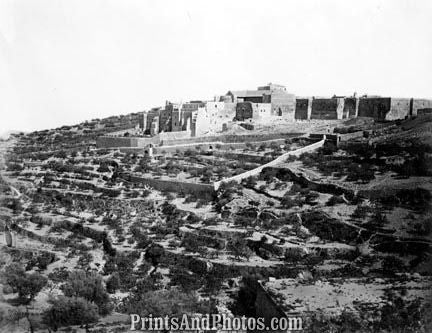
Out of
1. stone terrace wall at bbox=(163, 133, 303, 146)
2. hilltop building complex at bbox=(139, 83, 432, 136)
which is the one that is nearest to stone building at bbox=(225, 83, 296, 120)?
hilltop building complex at bbox=(139, 83, 432, 136)

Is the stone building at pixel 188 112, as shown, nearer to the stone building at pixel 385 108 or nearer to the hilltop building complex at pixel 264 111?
the hilltop building complex at pixel 264 111

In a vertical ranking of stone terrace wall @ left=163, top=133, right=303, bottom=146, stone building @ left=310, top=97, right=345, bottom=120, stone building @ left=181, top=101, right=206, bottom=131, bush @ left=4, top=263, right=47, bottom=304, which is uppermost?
stone building @ left=310, top=97, right=345, bottom=120

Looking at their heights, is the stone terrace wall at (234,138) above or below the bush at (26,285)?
above

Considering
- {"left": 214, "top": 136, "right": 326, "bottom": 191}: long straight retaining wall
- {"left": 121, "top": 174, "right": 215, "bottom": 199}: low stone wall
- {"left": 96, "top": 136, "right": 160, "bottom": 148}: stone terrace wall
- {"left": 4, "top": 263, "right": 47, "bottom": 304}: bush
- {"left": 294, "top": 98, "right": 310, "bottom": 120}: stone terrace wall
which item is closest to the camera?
{"left": 4, "top": 263, "right": 47, "bottom": 304}: bush

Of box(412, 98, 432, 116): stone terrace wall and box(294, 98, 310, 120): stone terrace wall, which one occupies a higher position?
box(412, 98, 432, 116): stone terrace wall

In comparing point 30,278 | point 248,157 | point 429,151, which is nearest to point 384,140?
point 429,151

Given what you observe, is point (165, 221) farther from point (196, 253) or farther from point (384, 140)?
point (384, 140)

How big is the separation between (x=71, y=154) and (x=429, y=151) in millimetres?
23687

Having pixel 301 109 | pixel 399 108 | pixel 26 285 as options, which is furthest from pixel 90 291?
pixel 301 109

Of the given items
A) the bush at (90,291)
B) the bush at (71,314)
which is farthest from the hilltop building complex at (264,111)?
the bush at (71,314)

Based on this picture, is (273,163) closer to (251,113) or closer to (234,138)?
(234,138)

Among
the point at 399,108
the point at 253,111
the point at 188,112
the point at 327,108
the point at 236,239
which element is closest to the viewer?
the point at 236,239

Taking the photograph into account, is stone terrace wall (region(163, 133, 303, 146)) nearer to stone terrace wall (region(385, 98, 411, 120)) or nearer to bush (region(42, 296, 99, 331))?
stone terrace wall (region(385, 98, 411, 120))

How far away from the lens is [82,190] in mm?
26203
